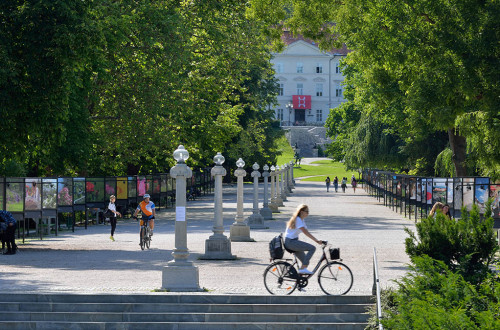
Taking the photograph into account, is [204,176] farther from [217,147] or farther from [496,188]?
[496,188]

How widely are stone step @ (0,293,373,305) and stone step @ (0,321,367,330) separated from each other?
967 millimetres

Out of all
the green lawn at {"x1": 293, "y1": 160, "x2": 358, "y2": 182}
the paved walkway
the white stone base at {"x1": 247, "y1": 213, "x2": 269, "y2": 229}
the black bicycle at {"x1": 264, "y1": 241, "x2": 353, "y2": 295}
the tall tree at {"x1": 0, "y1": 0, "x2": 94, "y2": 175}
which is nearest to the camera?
the black bicycle at {"x1": 264, "y1": 241, "x2": 353, "y2": 295}

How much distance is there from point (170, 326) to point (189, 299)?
120cm

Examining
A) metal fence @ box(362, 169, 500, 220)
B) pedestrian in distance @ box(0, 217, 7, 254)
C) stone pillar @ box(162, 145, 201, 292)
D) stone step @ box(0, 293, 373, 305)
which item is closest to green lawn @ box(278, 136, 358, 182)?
metal fence @ box(362, 169, 500, 220)

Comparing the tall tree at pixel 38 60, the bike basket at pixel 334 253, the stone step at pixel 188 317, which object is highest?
the tall tree at pixel 38 60

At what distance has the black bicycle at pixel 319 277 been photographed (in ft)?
57.0

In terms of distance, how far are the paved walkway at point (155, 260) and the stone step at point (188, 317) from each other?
1530mm

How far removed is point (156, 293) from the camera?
17.4 m

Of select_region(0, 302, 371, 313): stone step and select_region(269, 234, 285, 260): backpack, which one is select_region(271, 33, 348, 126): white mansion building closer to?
select_region(269, 234, 285, 260): backpack

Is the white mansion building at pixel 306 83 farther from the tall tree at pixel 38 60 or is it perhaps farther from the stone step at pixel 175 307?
the stone step at pixel 175 307

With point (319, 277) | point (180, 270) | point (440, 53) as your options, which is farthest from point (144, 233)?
point (319, 277)

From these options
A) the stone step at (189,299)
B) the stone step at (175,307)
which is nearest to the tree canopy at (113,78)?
the stone step at (189,299)

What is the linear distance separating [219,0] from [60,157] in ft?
37.1

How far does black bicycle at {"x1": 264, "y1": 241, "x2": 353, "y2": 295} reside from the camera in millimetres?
17375
